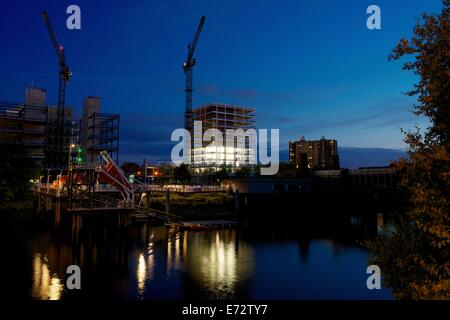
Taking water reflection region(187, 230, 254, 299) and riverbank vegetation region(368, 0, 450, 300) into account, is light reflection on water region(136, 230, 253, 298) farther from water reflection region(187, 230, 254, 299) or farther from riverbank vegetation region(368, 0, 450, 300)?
riverbank vegetation region(368, 0, 450, 300)

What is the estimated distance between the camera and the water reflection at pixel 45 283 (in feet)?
99.5

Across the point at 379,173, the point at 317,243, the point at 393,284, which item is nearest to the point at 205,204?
the point at 317,243

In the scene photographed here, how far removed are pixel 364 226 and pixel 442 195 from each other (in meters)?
69.8

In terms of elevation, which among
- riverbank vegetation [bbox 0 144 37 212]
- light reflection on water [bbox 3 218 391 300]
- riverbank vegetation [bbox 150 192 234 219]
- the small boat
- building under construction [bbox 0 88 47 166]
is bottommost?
light reflection on water [bbox 3 218 391 300]

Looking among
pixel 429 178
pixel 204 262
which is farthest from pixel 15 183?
pixel 429 178

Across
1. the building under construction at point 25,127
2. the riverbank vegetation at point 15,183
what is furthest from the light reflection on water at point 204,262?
the building under construction at point 25,127

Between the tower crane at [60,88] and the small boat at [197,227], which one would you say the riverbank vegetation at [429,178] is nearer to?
the small boat at [197,227]

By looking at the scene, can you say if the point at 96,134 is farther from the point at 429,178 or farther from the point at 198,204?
the point at 429,178

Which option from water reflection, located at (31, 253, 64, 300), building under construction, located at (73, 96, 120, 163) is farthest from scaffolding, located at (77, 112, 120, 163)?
water reflection, located at (31, 253, 64, 300)

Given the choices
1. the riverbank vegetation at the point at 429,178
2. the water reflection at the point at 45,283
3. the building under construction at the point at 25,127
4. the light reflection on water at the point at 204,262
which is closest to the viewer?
the riverbank vegetation at the point at 429,178

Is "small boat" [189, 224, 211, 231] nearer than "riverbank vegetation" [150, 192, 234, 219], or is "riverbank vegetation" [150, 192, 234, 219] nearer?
"small boat" [189, 224, 211, 231]

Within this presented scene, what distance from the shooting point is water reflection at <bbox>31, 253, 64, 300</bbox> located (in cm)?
3031
